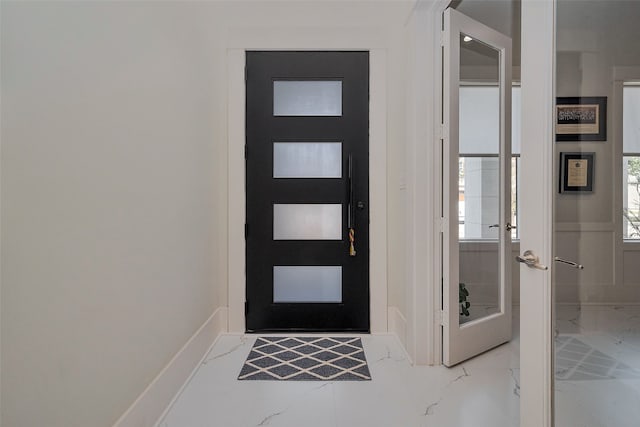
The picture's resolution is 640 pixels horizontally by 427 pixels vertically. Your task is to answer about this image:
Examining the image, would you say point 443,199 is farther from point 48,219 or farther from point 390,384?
point 48,219

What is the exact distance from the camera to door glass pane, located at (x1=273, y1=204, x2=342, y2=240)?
3.07 meters

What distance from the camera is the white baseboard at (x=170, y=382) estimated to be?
1.62 meters

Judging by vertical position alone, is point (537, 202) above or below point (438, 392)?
above

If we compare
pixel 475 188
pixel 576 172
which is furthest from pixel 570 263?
pixel 475 188

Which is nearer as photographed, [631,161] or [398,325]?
[631,161]

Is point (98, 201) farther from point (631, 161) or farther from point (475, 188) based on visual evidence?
point (475, 188)

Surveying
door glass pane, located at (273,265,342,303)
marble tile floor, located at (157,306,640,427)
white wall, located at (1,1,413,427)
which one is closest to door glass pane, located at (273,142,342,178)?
white wall, located at (1,1,413,427)

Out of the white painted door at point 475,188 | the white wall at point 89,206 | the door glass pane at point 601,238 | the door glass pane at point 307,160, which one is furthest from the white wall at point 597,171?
the door glass pane at point 307,160

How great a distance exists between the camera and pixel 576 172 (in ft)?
3.87

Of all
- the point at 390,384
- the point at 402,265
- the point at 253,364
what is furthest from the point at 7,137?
the point at 402,265

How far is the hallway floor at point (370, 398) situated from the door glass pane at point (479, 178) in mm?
408

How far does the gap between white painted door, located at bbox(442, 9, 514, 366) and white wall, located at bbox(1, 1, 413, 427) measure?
387 mm

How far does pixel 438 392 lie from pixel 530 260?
110 centimetres

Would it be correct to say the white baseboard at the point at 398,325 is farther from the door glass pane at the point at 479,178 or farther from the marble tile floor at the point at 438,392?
the door glass pane at the point at 479,178
